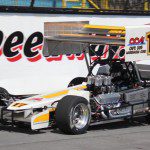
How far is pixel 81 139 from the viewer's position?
934 centimetres

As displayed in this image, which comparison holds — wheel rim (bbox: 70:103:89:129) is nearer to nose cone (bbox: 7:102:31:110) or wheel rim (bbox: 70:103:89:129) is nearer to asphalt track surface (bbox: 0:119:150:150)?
asphalt track surface (bbox: 0:119:150:150)

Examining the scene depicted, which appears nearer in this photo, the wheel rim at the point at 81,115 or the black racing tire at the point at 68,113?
the black racing tire at the point at 68,113

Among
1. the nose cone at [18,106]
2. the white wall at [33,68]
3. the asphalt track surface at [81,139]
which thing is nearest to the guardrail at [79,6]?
the white wall at [33,68]

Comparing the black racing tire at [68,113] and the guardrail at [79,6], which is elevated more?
the guardrail at [79,6]

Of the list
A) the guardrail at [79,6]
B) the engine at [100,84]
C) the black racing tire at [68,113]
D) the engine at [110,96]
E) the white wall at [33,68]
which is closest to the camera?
the black racing tire at [68,113]

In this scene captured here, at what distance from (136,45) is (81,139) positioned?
2.24 metres

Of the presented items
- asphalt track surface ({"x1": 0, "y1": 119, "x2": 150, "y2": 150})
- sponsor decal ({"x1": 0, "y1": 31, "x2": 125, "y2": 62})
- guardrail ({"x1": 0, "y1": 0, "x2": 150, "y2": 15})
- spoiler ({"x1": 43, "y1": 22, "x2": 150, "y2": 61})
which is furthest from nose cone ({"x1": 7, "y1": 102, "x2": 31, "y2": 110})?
guardrail ({"x1": 0, "y1": 0, "x2": 150, "y2": 15})

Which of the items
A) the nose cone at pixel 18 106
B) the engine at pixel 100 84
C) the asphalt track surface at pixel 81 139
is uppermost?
the engine at pixel 100 84

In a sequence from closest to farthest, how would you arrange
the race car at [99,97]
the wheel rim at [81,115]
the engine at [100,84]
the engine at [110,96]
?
the race car at [99,97] < the wheel rim at [81,115] < the engine at [110,96] < the engine at [100,84]

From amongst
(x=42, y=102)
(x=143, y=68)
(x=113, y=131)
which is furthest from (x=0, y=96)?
(x=143, y=68)

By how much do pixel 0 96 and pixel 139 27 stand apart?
3.01m

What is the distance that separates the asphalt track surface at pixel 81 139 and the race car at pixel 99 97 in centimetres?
21

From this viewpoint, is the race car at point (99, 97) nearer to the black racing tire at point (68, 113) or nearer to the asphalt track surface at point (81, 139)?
the black racing tire at point (68, 113)

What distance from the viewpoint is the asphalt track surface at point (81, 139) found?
8.66 meters
